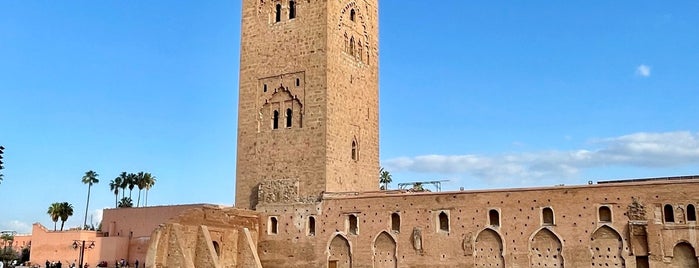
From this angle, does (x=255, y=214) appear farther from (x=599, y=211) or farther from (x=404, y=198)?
(x=599, y=211)

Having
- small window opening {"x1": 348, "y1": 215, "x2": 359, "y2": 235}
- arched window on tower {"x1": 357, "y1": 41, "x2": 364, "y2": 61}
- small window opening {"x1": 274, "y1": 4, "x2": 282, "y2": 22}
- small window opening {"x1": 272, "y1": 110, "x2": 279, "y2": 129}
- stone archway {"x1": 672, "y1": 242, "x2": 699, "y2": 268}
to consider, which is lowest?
stone archway {"x1": 672, "y1": 242, "x2": 699, "y2": 268}

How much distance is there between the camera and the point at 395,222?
2320 centimetres

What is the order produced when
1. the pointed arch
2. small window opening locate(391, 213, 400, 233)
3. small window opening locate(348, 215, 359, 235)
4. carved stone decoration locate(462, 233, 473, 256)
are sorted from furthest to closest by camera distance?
small window opening locate(348, 215, 359, 235) → small window opening locate(391, 213, 400, 233) → the pointed arch → carved stone decoration locate(462, 233, 473, 256)

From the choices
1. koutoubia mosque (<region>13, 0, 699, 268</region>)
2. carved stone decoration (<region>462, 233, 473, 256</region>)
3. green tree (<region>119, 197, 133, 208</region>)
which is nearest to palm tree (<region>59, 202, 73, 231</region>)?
green tree (<region>119, 197, 133, 208</region>)

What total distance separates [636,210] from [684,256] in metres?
1.79

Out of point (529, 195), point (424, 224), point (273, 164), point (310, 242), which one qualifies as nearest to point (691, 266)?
point (529, 195)

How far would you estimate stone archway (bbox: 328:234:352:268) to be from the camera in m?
23.7

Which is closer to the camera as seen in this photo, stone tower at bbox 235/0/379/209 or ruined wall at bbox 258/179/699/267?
ruined wall at bbox 258/179/699/267

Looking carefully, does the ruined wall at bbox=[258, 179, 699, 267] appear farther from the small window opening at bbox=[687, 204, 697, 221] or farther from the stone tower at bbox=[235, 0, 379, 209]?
the stone tower at bbox=[235, 0, 379, 209]

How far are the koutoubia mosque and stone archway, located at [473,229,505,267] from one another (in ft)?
0.11

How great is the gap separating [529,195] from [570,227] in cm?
156

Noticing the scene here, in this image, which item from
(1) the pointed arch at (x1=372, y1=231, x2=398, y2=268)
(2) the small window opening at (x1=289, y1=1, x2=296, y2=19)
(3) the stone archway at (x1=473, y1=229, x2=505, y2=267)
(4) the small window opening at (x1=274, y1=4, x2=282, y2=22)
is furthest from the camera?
(4) the small window opening at (x1=274, y1=4, x2=282, y2=22)

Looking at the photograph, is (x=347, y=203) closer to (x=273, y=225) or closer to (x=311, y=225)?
(x=311, y=225)

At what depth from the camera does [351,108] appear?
26844 millimetres
